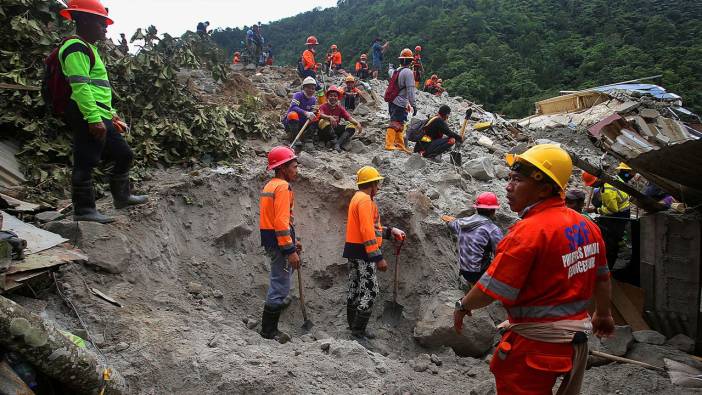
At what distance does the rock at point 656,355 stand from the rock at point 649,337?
0.07 metres

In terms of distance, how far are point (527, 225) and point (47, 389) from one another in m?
2.81

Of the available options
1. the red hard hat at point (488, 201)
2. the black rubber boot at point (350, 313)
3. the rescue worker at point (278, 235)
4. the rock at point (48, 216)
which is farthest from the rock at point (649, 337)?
the rock at point (48, 216)

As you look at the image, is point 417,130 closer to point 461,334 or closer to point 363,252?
point 363,252

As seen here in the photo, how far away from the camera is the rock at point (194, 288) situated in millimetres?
4488

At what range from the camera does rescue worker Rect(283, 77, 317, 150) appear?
7980 millimetres

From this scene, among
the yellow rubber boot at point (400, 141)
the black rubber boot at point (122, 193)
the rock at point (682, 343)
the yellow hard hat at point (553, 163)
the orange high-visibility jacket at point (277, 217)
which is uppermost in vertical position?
the yellow hard hat at point (553, 163)

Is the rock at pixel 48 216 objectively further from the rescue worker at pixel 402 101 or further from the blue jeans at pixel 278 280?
the rescue worker at pixel 402 101

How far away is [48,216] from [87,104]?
3.60 ft

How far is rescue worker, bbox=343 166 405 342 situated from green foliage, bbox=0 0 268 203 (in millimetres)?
2643

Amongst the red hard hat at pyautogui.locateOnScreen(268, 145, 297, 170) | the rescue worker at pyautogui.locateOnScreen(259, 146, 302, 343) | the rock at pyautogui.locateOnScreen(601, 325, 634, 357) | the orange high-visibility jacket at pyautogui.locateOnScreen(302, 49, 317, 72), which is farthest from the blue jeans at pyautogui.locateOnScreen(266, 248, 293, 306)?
the orange high-visibility jacket at pyautogui.locateOnScreen(302, 49, 317, 72)

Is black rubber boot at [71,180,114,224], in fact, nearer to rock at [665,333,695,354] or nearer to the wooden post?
the wooden post

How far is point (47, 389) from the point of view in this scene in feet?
8.09

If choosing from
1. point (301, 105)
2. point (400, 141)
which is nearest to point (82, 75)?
point (301, 105)

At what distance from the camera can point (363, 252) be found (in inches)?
188
